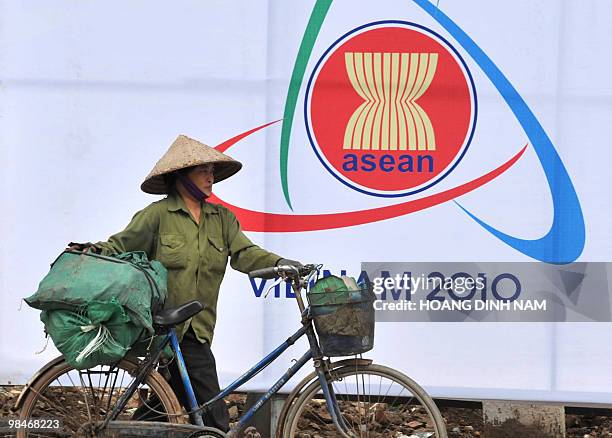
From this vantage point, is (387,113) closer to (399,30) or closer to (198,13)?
(399,30)

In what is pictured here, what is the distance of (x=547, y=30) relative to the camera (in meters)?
5.88

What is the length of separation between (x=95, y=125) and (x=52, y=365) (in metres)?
1.77

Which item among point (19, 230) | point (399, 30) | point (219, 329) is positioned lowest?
point (219, 329)

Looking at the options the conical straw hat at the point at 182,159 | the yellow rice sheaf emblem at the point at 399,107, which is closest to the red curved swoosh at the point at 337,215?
the yellow rice sheaf emblem at the point at 399,107

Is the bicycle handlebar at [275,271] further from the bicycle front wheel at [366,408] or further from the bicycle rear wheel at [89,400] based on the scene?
the bicycle rear wheel at [89,400]

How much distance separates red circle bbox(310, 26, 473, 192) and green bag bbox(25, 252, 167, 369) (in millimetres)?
1816

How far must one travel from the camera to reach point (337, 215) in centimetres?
597

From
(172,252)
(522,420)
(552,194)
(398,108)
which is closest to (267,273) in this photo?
(172,252)

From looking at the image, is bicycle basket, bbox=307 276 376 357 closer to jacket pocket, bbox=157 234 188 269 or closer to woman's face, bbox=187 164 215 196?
jacket pocket, bbox=157 234 188 269

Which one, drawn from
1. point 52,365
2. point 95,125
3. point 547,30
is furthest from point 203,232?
point 547,30

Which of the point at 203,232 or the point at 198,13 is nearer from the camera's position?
the point at 203,232

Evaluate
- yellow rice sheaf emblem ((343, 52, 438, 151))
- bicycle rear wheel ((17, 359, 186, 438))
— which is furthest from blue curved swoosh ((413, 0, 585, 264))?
bicycle rear wheel ((17, 359, 186, 438))

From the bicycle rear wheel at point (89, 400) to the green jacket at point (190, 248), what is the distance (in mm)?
307

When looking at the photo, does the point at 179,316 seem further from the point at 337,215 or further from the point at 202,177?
the point at 337,215
